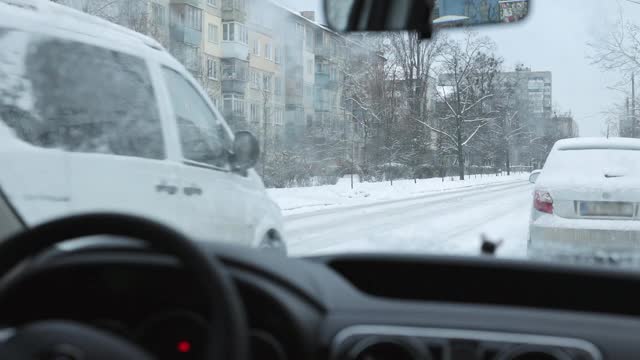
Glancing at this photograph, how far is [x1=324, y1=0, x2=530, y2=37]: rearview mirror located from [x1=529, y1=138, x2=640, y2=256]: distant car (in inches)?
60.4

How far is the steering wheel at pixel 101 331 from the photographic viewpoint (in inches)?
50.3

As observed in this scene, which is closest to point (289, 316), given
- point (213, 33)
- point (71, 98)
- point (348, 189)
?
point (71, 98)

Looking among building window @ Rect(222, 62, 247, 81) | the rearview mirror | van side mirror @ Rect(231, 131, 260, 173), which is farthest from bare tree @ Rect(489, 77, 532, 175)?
building window @ Rect(222, 62, 247, 81)

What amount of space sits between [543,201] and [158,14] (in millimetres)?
2979

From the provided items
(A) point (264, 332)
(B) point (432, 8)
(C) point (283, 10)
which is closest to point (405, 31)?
(B) point (432, 8)

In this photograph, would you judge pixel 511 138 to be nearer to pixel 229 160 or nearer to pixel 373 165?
pixel 229 160

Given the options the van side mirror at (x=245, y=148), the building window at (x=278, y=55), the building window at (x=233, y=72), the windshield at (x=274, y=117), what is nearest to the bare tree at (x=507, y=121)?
the windshield at (x=274, y=117)

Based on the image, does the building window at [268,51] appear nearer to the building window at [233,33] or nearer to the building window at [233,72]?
the building window at [233,33]

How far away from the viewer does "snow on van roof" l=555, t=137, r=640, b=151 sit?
3.65 m

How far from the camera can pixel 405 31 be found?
8.47 ft

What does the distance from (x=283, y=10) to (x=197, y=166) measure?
1031mm

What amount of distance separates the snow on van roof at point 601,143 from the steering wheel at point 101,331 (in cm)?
274

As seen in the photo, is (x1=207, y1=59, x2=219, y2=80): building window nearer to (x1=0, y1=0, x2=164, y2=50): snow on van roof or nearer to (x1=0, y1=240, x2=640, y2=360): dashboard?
(x1=0, y1=0, x2=164, y2=50): snow on van roof

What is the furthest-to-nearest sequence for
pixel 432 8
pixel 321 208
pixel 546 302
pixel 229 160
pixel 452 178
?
1. pixel 321 208
2. pixel 452 178
3. pixel 229 160
4. pixel 432 8
5. pixel 546 302
